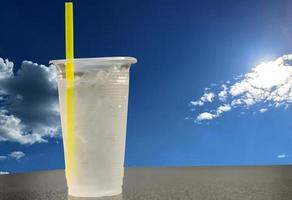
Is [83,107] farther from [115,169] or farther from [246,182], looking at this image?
[246,182]

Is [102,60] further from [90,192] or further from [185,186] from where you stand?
[185,186]

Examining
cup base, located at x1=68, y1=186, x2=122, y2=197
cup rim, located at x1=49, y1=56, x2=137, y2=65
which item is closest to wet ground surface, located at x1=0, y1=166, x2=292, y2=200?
cup base, located at x1=68, y1=186, x2=122, y2=197

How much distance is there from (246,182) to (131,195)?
0.57 m

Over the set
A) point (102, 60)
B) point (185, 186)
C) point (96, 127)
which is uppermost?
point (102, 60)

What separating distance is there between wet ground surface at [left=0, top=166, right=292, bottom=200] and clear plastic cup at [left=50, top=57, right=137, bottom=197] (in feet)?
0.25

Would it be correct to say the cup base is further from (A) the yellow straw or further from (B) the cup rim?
(B) the cup rim

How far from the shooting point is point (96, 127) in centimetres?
174

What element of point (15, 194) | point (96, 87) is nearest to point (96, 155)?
point (96, 87)

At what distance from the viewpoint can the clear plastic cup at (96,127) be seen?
173 centimetres

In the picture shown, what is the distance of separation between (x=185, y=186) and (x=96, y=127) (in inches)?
19.0

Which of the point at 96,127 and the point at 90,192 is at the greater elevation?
the point at 96,127

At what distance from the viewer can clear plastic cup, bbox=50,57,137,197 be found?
1.73 meters

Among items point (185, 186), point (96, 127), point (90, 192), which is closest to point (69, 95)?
point (96, 127)

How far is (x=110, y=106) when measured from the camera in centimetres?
176
